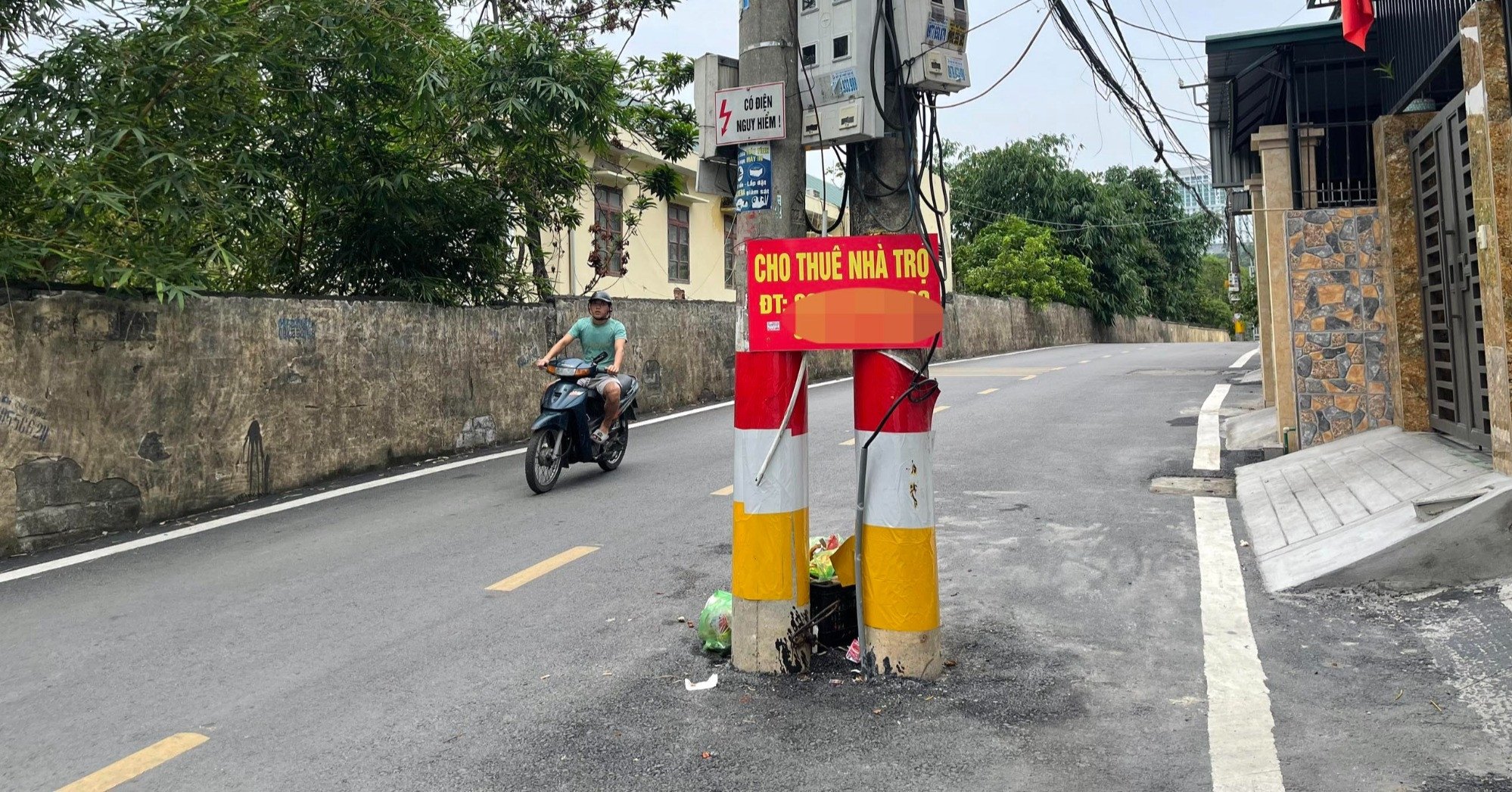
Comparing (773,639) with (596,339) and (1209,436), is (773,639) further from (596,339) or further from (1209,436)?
(1209,436)

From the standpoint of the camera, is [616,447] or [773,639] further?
[616,447]

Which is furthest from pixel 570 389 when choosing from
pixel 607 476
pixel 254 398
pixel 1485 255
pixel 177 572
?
pixel 1485 255

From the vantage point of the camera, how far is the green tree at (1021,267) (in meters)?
42.0

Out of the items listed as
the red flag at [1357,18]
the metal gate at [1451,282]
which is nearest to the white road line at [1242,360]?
the metal gate at [1451,282]

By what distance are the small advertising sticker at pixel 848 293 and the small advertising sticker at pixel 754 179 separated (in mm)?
235

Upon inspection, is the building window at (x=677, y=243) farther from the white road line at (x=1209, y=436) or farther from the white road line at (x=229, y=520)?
the white road line at (x=229, y=520)

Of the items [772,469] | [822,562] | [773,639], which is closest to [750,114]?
[772,469]

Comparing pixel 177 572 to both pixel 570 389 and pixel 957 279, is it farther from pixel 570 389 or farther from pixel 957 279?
pixel 957 279

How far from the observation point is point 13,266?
686 centimetres

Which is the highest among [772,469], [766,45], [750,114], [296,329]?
[766,45]

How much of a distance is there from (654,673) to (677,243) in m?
23.6

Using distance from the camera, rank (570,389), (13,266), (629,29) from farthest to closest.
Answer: (629,29) → (570,389) → (13,266)

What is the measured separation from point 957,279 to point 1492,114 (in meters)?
42.5

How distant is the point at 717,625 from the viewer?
14.6 feet
